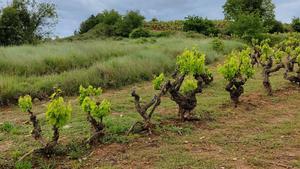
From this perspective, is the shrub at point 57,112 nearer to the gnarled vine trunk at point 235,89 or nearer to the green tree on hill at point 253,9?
the gnarled vine trunk at point 235,89

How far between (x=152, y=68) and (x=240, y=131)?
6.36m

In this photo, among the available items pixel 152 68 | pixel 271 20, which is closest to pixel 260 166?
pixel 152 68

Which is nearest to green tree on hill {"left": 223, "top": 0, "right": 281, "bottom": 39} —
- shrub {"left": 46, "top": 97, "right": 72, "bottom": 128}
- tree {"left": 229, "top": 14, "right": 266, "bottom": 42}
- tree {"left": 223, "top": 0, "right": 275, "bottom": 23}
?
tree {"left": 223, "top": 0, "right": 275, "bottom": 23}

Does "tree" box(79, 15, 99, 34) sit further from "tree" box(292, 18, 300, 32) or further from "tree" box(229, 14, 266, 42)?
"tree" box(292, 18, 300, 32)

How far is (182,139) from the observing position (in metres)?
6.11

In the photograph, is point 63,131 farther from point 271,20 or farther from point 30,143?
point 271,20

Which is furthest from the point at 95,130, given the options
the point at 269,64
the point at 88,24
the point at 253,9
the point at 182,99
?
the point at 88,24

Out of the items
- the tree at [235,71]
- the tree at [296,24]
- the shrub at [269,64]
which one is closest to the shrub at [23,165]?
the tree at [235,71]

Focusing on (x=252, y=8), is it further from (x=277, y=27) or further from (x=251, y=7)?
(x=277, y=27)

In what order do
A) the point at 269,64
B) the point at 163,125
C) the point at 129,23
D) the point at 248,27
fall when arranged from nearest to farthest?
the point at 163,125 < the point at 269,64 < the point at 248,27 < the point at 129,23

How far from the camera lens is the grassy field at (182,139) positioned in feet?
17.2

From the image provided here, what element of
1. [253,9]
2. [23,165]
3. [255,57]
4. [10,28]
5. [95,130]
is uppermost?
[253,9]

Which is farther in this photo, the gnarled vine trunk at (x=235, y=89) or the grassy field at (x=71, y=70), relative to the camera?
the grassy field at (x=71, y=70)

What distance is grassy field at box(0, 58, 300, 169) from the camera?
5.24 metres
